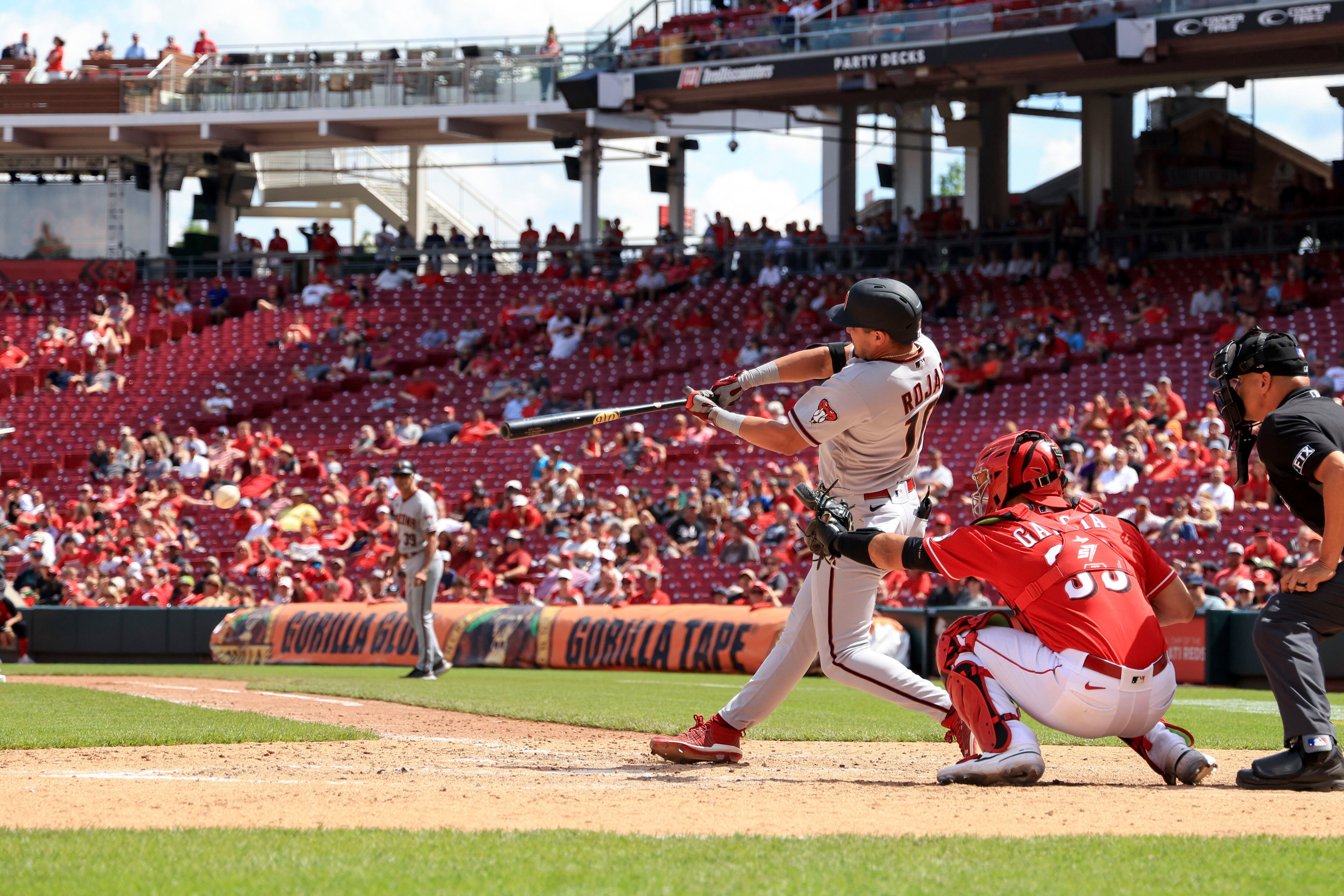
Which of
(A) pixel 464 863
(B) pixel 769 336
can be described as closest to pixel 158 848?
(A) pixel 464 863

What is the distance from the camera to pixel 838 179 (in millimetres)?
31047

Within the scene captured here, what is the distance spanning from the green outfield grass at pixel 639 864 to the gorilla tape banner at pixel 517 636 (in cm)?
992

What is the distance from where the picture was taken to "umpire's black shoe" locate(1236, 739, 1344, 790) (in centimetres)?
528

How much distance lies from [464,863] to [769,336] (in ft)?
69.4

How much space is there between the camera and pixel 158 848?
4.09 m

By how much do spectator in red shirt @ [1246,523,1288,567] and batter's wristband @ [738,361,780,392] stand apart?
943 cm

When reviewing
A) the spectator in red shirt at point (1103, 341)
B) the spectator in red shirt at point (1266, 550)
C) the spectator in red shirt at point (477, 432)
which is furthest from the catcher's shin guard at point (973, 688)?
the spectator in red shirt at point (477, 432)

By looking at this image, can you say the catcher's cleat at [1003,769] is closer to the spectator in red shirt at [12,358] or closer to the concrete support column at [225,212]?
the spectator in red shirt at [12,358]

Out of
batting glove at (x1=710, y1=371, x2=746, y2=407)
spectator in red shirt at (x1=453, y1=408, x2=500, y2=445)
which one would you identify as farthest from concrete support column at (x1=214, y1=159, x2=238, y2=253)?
batting glove at (x1=710, y1=371, x2=746, y2=407)

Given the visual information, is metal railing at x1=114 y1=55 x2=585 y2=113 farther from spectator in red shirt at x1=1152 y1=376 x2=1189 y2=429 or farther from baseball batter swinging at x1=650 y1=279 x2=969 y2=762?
baseball batter swinging at x1=650 y1=279 x2=969 y2=762

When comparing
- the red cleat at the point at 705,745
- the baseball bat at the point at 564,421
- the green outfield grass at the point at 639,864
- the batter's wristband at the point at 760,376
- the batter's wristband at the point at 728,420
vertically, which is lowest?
the red cleat at the point at 705,745

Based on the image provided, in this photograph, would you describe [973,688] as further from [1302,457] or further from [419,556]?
[419,556]

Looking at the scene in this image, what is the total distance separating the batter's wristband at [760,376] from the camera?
6.00 meters

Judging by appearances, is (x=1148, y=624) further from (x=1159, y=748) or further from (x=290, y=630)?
(x=290, y=630)
